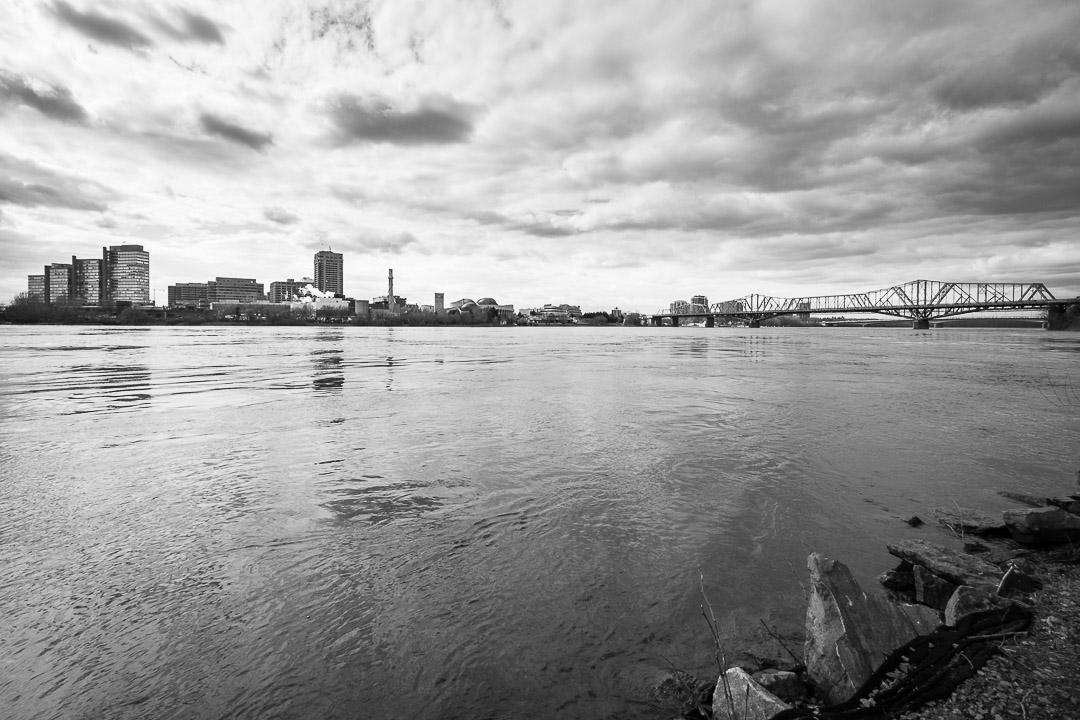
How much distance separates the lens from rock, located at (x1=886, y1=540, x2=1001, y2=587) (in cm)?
483

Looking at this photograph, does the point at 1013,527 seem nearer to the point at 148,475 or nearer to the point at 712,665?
the point at 712,665

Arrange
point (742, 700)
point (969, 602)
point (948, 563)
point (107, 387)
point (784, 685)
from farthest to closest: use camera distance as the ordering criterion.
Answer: point (107, 387)
point (948, 563)
point (969, 602)
point (784, 685)
point (742, 700)

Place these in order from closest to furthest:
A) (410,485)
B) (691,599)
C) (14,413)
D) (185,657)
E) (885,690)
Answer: (885,690)
(185,657)
(691,599)
(410,485)
(14,413)

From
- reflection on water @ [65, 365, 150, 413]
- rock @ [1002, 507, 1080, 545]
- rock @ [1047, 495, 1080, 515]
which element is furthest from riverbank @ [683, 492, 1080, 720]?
reflection on water @ [65, 365, 150, 413]

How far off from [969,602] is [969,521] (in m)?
3.17

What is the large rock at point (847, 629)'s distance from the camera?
355 cm

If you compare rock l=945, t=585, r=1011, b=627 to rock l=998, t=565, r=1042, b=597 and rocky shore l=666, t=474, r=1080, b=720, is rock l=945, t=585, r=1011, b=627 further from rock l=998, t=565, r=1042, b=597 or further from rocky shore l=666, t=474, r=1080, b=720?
rock l=998, t=565, r=1042, b=597

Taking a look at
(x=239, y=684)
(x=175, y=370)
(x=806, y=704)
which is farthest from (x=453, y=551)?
(x=175, y=370)

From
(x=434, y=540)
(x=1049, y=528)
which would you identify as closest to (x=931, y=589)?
(x=1049, y=528)

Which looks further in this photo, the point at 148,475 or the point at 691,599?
the point at 148,475

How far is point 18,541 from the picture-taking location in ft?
20.8

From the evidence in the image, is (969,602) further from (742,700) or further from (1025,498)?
(1025,498)

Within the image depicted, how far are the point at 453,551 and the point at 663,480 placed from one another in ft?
13.6

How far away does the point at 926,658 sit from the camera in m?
3.61
